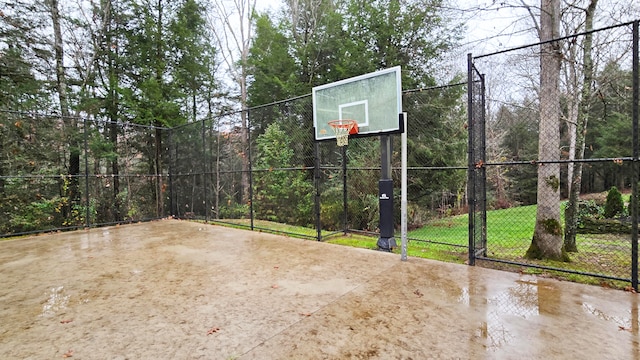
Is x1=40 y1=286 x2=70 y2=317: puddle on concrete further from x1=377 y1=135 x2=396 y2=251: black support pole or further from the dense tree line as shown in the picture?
the dense tree line

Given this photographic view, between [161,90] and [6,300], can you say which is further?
[161,90]

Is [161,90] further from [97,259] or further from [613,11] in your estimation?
[613,11]

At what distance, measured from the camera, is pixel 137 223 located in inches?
312

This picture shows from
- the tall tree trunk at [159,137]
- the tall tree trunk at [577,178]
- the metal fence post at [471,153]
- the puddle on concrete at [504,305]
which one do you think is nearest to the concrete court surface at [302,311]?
the puddle on concrete at [504,305]

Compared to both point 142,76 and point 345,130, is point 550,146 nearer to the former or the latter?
point 345,130

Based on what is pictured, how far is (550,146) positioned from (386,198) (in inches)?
93.8

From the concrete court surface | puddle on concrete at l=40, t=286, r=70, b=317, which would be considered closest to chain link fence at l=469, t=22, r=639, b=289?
the concrete court surface

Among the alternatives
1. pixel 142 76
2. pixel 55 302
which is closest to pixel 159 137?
pixel 142 76

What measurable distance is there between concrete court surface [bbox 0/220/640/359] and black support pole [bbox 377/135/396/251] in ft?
1.27

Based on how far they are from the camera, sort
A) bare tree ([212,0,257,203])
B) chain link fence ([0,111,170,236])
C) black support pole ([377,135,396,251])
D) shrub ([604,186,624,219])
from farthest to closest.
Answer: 1. bare tree ([212,0,257,203])
2. shrub ([604,186,624,219])
3. chain link fence ([0,111,170,236])
4. black support pole ([377,135,396,251])

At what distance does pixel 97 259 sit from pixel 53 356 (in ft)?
9.40

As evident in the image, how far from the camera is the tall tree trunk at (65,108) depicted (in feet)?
25.8

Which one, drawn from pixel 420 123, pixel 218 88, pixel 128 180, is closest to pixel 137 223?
pixel 128 180

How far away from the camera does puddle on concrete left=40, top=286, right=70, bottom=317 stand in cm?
262
